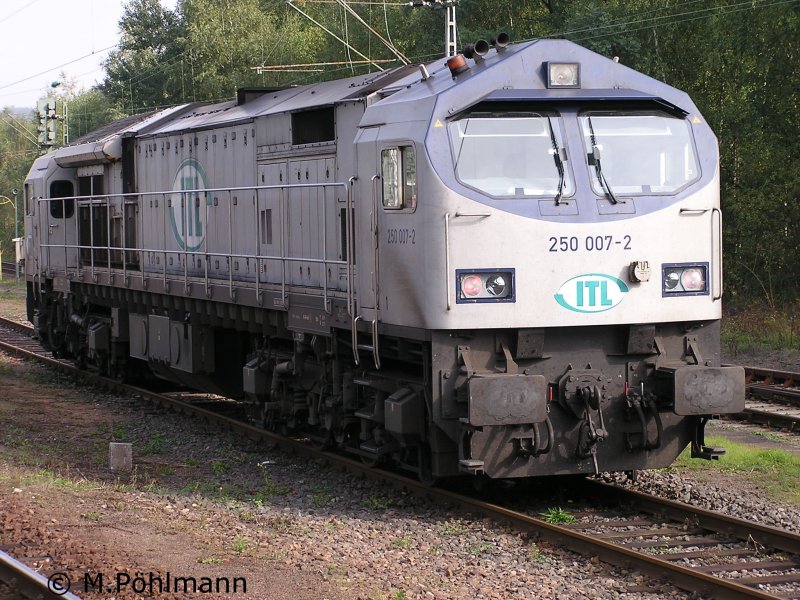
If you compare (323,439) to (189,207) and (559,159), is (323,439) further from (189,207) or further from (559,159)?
(189,207)

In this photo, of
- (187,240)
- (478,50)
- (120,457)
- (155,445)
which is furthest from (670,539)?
(187,240)

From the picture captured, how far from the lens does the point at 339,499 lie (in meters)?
9.97

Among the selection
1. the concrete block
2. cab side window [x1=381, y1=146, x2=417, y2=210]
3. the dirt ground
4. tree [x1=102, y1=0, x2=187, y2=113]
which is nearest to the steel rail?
the dirt ground

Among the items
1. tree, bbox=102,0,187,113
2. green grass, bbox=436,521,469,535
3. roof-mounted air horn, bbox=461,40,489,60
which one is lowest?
green grass, bbox=436,521,469,535

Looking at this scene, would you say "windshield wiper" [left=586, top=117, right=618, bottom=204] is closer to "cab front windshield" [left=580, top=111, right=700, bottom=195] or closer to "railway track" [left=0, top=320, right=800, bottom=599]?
"cab front windshield" [left=580, top=111, right=700, bottom=195]

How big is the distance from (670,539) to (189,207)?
899cm

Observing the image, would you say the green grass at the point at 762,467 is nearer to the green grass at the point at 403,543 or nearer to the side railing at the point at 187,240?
the green grass at the point at 403,543

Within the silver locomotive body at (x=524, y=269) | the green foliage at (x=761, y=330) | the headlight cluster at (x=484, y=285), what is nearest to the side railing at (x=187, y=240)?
the silver locomotive body at (x=524, y=269)

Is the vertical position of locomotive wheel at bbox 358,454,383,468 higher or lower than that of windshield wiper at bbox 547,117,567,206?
lower

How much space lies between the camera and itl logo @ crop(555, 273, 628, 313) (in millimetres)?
8867

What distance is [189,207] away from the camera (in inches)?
597

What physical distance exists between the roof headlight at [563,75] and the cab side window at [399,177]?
52.5 inches

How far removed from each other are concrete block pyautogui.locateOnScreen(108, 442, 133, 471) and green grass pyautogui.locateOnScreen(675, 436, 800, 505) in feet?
18.1

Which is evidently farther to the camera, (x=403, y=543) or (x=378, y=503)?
(x=378, y=503)
